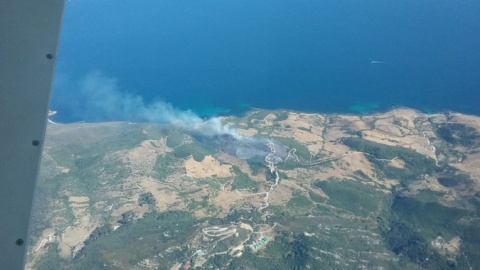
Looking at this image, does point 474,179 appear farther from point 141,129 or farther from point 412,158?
point 141,129

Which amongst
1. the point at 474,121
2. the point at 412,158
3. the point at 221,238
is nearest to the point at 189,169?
the point at 221,238

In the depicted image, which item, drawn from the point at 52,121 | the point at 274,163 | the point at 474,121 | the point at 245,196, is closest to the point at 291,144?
the point at 274,163

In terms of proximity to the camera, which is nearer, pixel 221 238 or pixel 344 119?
pixel 221 238

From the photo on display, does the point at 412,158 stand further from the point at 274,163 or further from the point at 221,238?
the point at 221,238

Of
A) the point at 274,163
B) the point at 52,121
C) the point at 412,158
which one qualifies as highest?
the point at 412,158

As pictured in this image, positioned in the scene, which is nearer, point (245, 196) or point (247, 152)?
point (245, 196)

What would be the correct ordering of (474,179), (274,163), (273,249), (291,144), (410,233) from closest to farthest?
(273,249) → (410,233) → (474,179) → (274,163) → (291,144)

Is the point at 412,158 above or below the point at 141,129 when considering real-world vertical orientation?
above

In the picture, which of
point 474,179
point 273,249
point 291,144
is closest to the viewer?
point 273,249

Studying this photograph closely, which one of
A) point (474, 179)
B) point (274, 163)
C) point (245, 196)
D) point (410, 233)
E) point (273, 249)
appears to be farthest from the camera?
point (274, 163)
